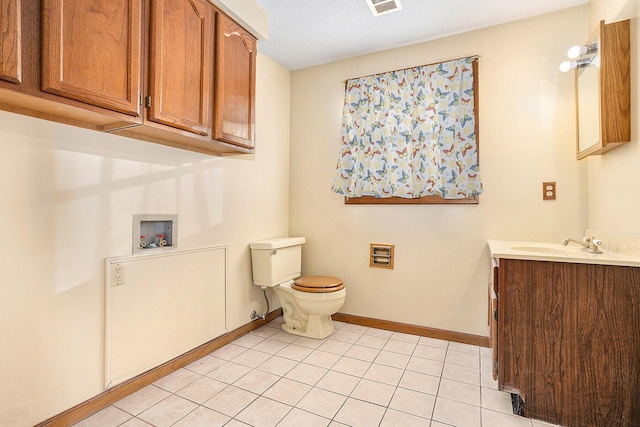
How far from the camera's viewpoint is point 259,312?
290cm

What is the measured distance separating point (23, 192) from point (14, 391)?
86cm

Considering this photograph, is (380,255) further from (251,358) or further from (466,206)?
(251,358)

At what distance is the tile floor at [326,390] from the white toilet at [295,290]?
0.17 metres

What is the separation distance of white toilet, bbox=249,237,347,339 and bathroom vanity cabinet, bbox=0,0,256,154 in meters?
0.95

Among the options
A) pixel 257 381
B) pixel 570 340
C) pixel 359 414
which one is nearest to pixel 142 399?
pixel 257 381

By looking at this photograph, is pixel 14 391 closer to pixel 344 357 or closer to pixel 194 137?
pixel 194 137

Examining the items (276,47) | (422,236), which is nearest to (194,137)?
(276,47)

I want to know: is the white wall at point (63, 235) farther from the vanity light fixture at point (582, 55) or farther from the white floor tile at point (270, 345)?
the vanity light fixture at point (582, 55)

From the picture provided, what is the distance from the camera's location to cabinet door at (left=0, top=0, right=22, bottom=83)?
1.08 metres

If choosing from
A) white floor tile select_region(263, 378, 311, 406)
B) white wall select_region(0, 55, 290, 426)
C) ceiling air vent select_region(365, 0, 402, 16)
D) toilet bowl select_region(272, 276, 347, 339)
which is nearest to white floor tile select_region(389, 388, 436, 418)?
white floor tile select_region(263, 378, 311, 406)

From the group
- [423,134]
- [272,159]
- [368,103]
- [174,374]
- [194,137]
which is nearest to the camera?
[194,137]

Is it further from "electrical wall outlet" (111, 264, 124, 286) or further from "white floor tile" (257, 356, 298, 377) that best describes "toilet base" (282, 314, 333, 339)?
"electrical wall outlet" (111, 264, 124, 286)

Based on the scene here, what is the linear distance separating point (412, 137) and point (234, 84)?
1.49 metres

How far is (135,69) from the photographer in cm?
150
